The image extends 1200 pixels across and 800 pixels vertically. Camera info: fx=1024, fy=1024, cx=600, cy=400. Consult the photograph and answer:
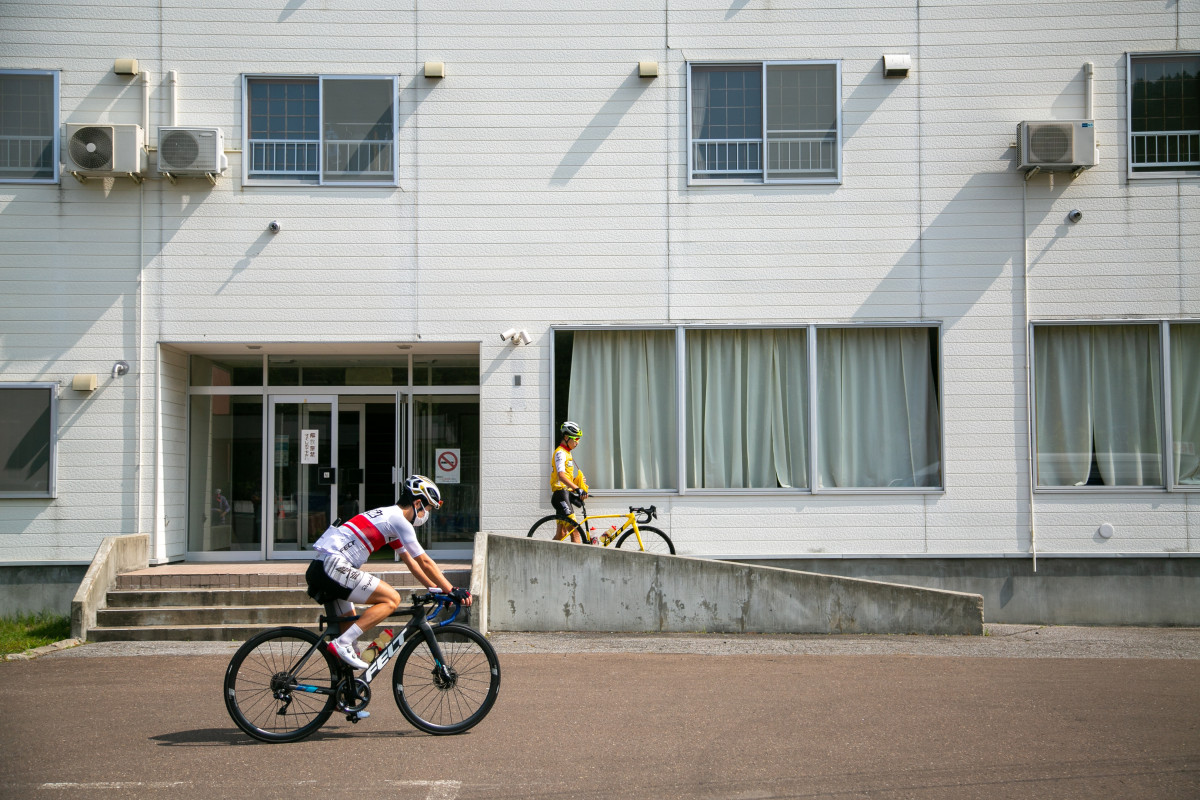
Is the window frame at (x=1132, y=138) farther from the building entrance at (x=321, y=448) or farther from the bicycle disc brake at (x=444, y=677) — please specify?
A: the bicycle disc brake at (x=444, y=677)

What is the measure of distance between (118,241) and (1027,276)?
11495 millimetres

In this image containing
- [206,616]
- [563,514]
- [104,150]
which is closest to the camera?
[206,616]

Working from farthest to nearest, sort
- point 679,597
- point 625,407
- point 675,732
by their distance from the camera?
point 625,407 < point 679,597 < point 675,732

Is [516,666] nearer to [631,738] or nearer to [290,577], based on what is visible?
[631,738]

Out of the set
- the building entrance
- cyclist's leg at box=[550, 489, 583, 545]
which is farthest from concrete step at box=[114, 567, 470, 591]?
the building entrance

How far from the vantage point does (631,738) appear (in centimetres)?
683

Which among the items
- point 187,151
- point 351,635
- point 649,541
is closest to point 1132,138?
point 649,541

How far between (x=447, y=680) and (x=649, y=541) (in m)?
6.37

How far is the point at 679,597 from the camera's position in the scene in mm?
11422

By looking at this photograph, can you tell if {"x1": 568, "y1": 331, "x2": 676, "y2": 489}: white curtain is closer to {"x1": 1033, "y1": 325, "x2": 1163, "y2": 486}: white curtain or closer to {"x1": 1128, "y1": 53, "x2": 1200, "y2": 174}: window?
{"x1": 1033, "y1": 325, "x2": 1163, "y2": 486}: white curtain

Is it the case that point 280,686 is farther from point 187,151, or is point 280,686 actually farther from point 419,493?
point 187,151

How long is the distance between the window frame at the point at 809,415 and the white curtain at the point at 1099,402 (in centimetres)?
129

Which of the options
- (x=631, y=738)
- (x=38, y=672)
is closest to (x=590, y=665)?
(x=631, y=738)

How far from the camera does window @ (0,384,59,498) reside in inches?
498
